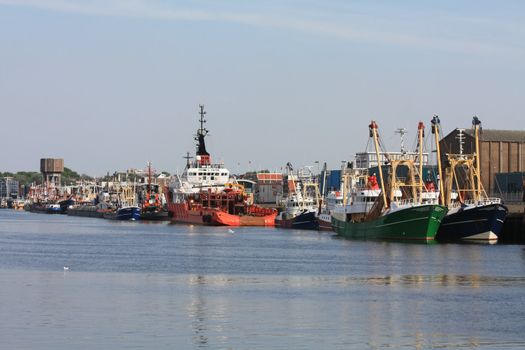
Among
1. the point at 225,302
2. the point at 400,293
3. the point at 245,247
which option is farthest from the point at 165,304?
the point at 245,247

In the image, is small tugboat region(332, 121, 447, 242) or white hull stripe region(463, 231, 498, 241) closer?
small tugboat region(332, 121, 447, 242)

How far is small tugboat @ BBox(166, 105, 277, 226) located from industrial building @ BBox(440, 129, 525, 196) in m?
27.2

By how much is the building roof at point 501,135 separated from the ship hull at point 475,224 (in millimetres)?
52663

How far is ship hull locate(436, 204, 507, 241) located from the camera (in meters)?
97.4

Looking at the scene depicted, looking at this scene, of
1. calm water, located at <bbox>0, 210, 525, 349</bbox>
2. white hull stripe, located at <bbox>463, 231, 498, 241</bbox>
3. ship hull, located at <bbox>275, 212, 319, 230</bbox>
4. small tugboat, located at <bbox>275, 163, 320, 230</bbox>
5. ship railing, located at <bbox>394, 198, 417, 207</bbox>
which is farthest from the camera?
small tugboat, located at <bbox>275, 163, 320, 230</bbox>

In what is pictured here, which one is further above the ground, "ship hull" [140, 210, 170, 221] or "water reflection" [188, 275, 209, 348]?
"ship hull" [140, 210, 170, 221]

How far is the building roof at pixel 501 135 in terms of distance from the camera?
506ft

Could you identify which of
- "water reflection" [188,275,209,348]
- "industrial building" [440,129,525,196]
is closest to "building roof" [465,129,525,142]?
"industrial building" [440,129,525,196]

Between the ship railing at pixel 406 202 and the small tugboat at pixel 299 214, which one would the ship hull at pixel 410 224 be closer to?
the ship railing at pixel 406 202

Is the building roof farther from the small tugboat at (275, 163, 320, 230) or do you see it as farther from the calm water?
the calm water

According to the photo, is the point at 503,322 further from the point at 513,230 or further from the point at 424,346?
the point at 513,230

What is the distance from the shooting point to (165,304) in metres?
48.0

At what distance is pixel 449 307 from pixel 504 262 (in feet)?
88.1

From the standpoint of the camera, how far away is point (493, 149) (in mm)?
153125
